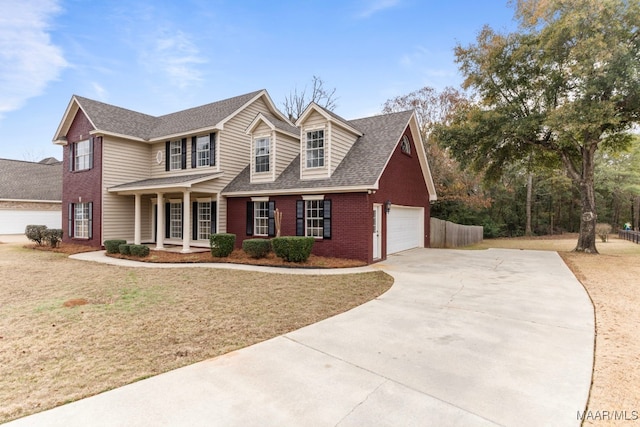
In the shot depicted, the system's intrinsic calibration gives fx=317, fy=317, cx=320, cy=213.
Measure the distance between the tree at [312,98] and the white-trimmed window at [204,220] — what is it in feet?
62.7

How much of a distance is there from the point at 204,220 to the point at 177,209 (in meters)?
2.20

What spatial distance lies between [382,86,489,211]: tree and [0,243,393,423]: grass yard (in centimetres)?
1644

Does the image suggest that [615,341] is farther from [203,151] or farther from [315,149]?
[203,151]

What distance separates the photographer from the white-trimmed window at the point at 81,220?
1644 centimetres

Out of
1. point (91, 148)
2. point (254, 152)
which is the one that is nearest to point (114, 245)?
point (91, 148)

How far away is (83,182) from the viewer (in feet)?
54.6

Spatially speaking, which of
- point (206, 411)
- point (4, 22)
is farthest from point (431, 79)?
point (206, 411)

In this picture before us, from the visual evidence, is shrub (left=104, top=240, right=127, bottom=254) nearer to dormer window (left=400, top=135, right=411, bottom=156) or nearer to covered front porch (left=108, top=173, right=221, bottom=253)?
covered front porch (left=108, top=173, right=221, bottom=253)

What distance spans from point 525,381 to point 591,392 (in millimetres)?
594

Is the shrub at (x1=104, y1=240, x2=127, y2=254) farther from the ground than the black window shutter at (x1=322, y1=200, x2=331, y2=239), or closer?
closer

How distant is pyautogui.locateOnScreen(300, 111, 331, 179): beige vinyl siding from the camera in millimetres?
12836

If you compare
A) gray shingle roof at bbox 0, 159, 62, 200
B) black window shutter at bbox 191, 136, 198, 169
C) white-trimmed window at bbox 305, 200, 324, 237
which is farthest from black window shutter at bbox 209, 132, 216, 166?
gray shingle roof at bbox 0, 159, 62, 200

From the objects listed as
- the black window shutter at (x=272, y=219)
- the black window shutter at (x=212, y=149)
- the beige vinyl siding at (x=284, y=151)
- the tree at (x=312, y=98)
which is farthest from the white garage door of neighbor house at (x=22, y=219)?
the beige vinyl siding at (x=284, y=151)

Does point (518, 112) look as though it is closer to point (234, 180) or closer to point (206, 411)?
point (234, 180)
